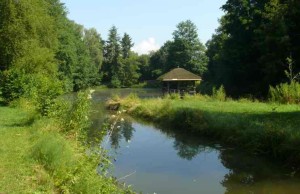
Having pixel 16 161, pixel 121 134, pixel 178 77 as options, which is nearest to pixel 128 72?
pixel 178 77

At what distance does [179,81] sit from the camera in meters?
45.1

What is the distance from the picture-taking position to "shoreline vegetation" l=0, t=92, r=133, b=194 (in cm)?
767

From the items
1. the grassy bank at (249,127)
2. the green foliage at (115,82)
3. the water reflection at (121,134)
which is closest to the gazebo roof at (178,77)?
the grassy bank at (249,127)

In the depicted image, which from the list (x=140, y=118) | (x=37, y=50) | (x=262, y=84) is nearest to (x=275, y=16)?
(x=262, y=84)

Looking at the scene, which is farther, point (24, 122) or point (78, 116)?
point (24, 122)

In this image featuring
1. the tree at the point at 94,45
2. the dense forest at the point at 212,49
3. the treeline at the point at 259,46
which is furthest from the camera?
the tree at the point at 94,45

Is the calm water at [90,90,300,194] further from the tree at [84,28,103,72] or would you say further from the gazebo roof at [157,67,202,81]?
the tree at [84,28,103,72]

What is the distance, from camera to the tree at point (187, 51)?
82.0 metres

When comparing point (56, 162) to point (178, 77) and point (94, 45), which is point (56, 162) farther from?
point (94, 45)

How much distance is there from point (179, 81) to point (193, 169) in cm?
3172

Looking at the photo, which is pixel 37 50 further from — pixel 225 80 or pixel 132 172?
pixel 225 80

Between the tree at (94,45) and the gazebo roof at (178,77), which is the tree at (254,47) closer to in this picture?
the gazebo roof at (178,77)

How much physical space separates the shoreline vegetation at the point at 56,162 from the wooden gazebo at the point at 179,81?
3012 cm

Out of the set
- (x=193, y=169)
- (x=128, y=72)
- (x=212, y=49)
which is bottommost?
(x=193, y=169)
